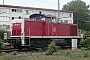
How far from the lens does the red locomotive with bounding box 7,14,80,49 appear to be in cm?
2339

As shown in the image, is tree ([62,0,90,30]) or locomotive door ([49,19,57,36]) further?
tree ([62,0,90,30])

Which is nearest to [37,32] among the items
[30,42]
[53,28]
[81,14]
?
[30,42]

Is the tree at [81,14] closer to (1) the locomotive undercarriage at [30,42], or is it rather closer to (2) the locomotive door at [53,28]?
(2) the locomotive door at [53,28]

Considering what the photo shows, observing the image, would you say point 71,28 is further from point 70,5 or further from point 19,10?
point 70,5

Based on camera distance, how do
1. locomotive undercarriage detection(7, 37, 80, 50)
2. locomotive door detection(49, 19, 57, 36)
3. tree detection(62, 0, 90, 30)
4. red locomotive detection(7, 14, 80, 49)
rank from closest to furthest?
locomotive undercarriage detection(7, 37, 80, 50) < red locomotive detection(7, 14, 80, 49) < locomotive door detection(49, 19, 57, 36) < tree detection(62, 0, 90, 30)

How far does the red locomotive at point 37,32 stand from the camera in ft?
76.7

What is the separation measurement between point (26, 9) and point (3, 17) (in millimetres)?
6978

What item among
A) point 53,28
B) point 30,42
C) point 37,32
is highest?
point 53,28

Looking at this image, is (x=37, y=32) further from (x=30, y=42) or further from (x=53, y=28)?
(x=53, y=28)

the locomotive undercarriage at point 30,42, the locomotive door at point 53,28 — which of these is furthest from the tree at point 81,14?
the locomotive undercarriage at point 30,42

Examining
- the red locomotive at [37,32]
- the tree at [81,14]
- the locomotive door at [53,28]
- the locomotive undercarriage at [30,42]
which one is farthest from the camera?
the tree at [81,14]

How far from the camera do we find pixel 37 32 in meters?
24.7

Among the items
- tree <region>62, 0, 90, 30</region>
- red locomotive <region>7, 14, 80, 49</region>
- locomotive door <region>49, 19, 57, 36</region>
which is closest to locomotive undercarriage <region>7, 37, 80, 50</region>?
red locomotive <region>7, 14, 80, 49</region>

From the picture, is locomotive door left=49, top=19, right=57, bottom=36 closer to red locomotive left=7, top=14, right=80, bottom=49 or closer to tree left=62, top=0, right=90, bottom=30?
red locomotive left=7, top=14, right=80, bottom=49
